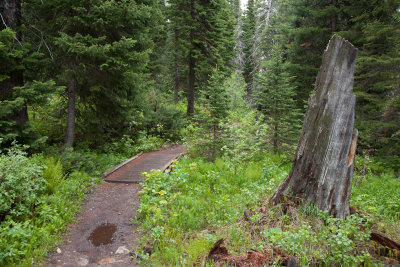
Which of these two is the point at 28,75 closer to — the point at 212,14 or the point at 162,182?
the point at 162,182

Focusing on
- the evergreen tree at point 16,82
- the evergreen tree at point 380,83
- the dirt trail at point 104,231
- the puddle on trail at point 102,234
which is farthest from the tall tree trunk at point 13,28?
the evergreen tree at point 380,83

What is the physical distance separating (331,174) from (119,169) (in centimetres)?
798

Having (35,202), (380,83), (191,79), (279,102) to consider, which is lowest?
(35,202)

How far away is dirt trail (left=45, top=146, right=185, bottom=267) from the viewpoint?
460 cm

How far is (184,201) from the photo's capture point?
6.27 m

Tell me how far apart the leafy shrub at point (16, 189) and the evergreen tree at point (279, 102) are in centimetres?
942

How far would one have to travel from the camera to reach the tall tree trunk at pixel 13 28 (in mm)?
7707

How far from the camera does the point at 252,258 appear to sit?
3451 mm

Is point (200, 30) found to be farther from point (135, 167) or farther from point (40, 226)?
point (40, 226)

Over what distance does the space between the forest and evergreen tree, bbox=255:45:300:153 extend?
7cm

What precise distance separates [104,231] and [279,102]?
9.10 metres

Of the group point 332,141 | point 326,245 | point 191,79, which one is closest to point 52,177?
point 326,245

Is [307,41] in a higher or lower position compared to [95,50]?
higher

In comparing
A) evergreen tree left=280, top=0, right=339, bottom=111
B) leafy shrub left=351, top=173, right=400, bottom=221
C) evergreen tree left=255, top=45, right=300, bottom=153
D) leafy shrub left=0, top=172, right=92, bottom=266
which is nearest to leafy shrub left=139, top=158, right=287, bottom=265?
leafy shrub left=0, top=172, right=92, bottom=266
